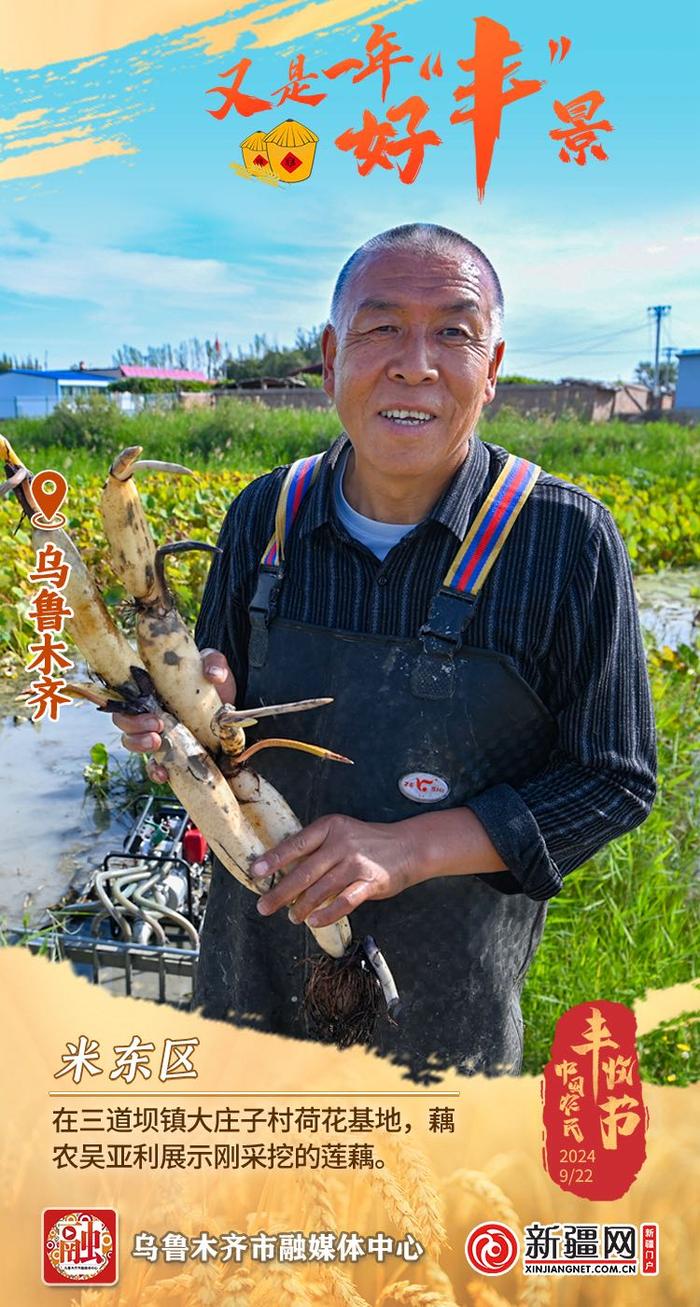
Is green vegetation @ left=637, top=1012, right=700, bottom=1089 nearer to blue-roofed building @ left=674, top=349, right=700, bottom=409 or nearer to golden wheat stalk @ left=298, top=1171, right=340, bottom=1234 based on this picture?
golden wheat stalk @ left=298, top=1171, right=340, bottom=1234

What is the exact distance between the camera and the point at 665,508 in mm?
6801

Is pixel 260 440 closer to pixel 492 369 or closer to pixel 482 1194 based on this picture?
pixel 492 369

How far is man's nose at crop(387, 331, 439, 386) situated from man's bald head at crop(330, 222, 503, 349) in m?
0.11

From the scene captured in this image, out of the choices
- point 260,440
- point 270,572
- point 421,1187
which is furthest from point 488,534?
point 260,440

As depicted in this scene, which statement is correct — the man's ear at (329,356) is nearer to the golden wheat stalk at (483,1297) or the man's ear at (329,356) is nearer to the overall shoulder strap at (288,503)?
the overall shoulder strap at (288,503)

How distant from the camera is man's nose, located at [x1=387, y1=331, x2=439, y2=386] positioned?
117 cm

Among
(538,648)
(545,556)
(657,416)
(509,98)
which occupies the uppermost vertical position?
(657,416)

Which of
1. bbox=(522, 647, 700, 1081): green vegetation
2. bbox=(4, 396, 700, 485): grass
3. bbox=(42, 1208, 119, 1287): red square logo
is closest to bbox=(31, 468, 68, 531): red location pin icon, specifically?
bbox=(42, 1208, 119, 1287): red square logo

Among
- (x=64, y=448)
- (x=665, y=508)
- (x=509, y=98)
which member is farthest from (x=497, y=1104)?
(x=64, y=448)

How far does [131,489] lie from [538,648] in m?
0.53

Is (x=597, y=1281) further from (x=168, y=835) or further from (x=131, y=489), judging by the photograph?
(x=168, y=835)

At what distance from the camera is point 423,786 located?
1.26 m

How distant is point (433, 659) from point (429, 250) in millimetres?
502

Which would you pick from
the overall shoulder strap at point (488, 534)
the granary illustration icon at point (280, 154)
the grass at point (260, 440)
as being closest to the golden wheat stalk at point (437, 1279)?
the overall shoulder strap at point (488, 534)
